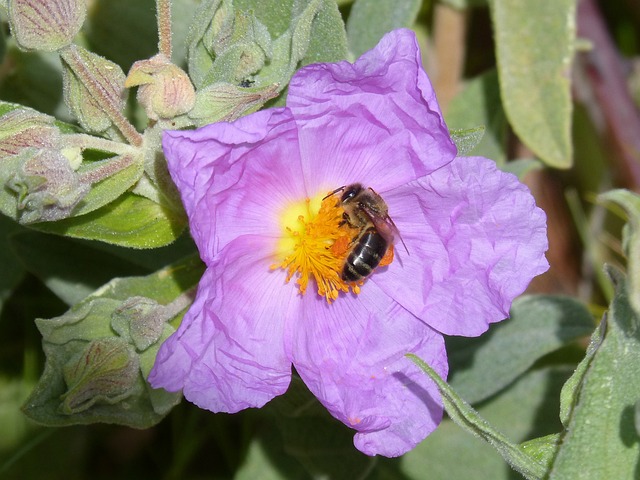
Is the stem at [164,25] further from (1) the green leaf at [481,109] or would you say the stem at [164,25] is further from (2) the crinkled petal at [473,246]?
(1) the green leaf at [481,109]

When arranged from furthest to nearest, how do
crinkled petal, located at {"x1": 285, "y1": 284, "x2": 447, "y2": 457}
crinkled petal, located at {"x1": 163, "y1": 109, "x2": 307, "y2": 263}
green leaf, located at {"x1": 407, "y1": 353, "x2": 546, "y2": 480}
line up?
crinkled petal, located at {"x1": 285, "y1": 284, "x2": 447, "y2": 457}
crinkled petal, located at {"x1": 163, "y1": 109, "x2": 307, "y2": 263}
green leaf, located at {"x1": 407, "y1": 353, "x2": 546, "y2": 480}

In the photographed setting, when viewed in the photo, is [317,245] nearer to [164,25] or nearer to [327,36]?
[327,36]

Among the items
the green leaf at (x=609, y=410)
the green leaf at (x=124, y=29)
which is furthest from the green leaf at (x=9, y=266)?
the green leaf at (x=609, y=410)

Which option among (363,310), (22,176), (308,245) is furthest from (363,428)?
(22,176)

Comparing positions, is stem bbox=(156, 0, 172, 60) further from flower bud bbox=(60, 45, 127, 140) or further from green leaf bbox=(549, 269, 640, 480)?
green leaf bbox=(549, 269, 640, 480)

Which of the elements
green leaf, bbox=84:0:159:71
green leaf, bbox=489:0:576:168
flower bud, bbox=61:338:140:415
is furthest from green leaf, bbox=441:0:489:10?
flower bud, bbox=61:338:140:415

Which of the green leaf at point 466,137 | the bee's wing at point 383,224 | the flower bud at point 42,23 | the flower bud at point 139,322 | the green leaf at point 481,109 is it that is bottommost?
the green leaf at point 481,109
